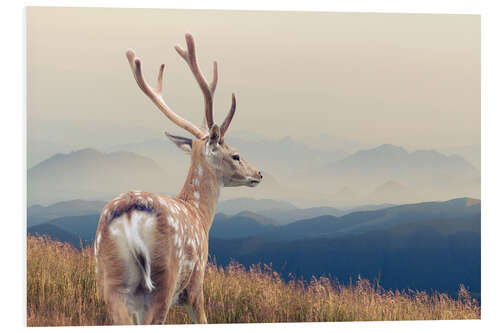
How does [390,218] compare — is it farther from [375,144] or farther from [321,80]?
[321,80]

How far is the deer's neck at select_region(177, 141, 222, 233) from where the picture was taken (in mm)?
5445

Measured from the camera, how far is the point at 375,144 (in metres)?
6.47

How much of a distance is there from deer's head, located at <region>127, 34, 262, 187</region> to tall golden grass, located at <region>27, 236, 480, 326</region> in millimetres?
870

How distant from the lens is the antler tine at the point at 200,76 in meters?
5.65

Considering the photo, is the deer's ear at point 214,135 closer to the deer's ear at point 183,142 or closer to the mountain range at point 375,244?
the deer's ear at point 183,142

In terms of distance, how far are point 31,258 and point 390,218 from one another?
9.83 ft

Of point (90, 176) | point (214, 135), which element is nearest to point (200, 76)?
point (214, 135)

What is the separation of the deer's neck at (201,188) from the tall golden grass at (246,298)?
698mm

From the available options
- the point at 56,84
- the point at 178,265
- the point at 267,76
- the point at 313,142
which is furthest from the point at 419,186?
the point at 56,84

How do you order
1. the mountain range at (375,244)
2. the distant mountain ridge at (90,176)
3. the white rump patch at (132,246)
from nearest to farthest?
1. the white rump patch at (132,246)
2. the distant mountain ridge at (90,176)
3. the mountain range at (375,244)

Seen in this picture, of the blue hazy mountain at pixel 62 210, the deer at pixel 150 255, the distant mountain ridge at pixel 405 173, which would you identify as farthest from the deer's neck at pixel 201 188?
the distant mountain ridge at pixel 405 173

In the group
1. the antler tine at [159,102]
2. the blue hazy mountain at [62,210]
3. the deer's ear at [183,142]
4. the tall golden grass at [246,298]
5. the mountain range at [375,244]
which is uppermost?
the antler tine at [159,102]

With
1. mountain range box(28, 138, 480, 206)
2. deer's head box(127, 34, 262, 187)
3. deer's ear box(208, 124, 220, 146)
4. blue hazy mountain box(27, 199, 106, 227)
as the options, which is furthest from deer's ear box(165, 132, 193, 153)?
blue hazy mountain box(27, 199, 106, 227)

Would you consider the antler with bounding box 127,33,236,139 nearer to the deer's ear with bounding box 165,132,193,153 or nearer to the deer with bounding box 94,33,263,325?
the deer's ear with bounding box 165,132,193,153
